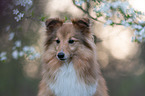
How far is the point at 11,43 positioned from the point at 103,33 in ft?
13.3

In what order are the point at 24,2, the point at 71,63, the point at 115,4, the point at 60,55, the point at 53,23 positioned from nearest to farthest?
the point at 60,55 → the point at 71,63 → the point at 53,23 → the point at 115,4 → the point at 24,2

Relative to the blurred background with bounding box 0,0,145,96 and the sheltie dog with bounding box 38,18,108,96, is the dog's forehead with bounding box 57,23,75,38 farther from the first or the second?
the blurred background with bounding box 0,0,145,96

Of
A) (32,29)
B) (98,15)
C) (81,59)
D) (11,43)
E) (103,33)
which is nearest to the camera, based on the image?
(81,59)

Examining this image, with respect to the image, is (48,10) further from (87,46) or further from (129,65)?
(129,65)

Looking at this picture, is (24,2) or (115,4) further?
(24,2)

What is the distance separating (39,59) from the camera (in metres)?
7.84

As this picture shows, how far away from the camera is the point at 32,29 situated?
8727mm

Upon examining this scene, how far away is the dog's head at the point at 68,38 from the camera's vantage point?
449 centimetres

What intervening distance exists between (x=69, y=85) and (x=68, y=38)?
3.20 feet

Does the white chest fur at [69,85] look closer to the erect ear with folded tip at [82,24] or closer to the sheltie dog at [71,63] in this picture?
the sheltie dog at [71,63]

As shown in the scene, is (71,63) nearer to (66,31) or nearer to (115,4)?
(66,31)

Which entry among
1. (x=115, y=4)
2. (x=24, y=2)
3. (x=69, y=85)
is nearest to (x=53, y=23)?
(x=69, y=85)

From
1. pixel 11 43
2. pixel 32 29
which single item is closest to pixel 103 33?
pixel 32 29

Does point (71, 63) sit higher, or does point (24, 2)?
point (24, 2)
